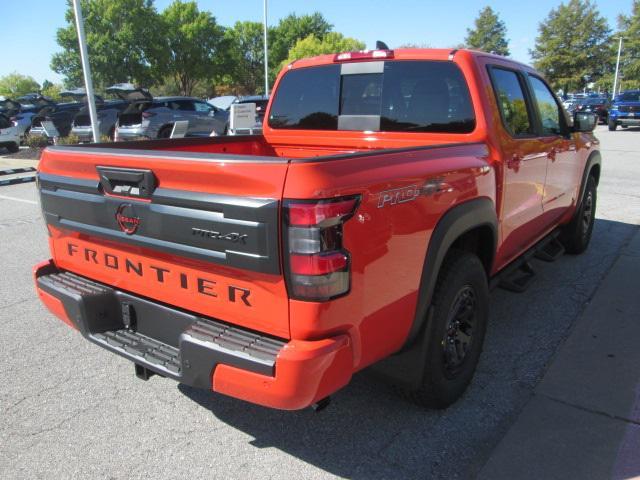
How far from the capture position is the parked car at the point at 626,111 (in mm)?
23297

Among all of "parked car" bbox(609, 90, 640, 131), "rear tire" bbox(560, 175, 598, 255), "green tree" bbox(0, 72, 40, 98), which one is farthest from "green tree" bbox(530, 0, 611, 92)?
"green tree" bbox(0, 72, 40, 98)

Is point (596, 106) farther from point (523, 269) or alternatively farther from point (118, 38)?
point (118, 38)

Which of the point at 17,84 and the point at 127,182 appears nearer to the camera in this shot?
the point at 127,182

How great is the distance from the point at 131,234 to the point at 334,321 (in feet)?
3.40

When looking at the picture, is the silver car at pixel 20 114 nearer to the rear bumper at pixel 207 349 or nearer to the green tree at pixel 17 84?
the rear bumper at pixel 207 349

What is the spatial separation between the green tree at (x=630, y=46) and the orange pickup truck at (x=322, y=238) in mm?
64468

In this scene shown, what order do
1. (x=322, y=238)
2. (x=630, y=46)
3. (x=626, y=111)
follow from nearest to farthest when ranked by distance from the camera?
A: (x=322, y=238) → (x=626, y=111) → (x=630, y=46)

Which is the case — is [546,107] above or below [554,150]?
above

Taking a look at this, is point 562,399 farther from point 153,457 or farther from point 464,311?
point 153,457

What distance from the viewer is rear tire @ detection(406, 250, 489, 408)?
2.55m

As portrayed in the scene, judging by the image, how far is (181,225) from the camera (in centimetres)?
207

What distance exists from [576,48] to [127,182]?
236 feet

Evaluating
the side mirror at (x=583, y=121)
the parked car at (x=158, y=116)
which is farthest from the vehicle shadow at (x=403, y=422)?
the parked car at (x=158, y=116)

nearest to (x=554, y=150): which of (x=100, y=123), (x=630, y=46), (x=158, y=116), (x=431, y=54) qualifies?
(x=431, y=54)
